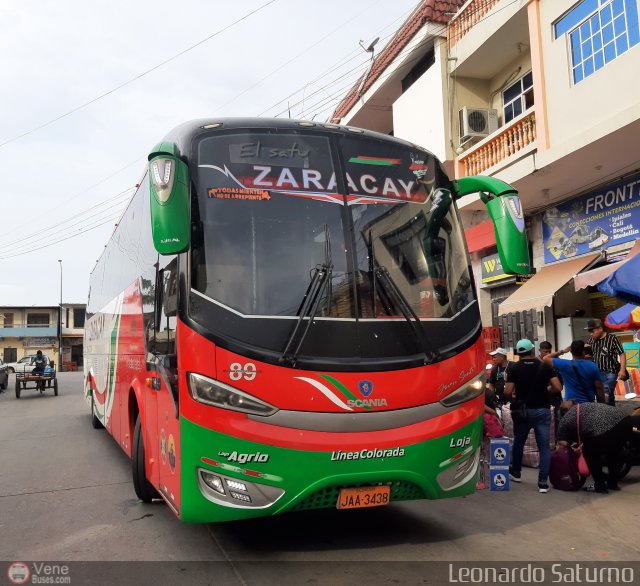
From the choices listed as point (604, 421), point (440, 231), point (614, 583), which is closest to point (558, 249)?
point (604, 421)

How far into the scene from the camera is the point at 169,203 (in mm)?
4098

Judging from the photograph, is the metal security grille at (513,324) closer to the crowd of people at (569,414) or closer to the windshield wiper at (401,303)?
the crowd of people at (569,414)

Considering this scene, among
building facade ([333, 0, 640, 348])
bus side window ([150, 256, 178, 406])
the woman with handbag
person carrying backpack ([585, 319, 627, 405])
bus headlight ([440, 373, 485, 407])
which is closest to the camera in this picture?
bus side window ([150, 256, 178, 406])

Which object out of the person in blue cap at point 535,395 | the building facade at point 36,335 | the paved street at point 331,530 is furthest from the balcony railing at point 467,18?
the building facade at point 36,335

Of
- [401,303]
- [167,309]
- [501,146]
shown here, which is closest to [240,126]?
[167,309]

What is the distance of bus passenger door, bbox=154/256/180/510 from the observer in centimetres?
444

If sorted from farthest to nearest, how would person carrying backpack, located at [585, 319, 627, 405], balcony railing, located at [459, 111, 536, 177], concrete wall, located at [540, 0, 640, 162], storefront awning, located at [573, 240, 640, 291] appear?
balcony railing, located at [459, 111, 536, 177], storefront awning, located at [573, 240, 640, 291], concrete wall, located at [540, 0, 640, 162], person carrying backpack, located at [585, 319, 627, 405]

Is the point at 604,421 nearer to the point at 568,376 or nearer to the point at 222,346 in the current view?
the point at 568,376

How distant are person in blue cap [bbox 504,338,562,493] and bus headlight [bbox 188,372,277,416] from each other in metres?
3.96

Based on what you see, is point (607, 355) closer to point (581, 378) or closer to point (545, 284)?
point (581, 378)

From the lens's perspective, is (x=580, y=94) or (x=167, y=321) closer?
(x=167, y=321)

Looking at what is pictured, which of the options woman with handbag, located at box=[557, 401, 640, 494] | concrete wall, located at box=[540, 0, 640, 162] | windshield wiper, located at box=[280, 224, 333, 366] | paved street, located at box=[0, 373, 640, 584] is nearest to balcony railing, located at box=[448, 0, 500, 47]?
concrete wall, located at box=[540, 0, 640, 162]

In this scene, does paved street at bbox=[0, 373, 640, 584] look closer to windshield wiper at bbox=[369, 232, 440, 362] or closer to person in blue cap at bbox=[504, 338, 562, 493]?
person in blue cap at bbox=[504, 338, 562, 493]

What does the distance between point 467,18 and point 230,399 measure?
13.2 meters
